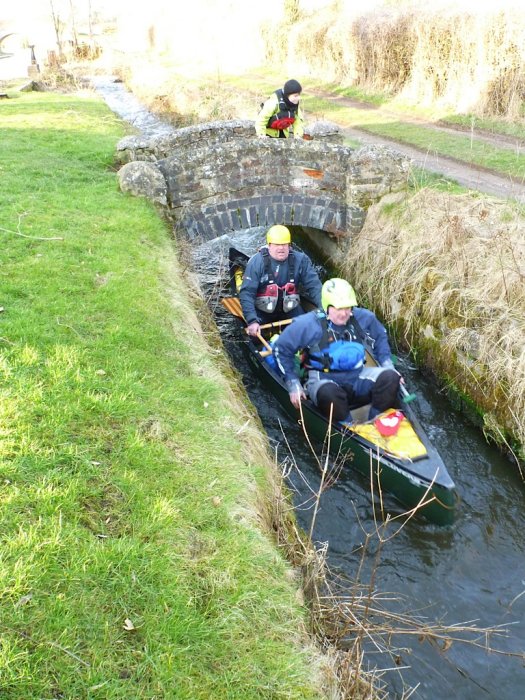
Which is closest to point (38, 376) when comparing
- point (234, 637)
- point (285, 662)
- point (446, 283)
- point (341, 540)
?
point (234, 637)

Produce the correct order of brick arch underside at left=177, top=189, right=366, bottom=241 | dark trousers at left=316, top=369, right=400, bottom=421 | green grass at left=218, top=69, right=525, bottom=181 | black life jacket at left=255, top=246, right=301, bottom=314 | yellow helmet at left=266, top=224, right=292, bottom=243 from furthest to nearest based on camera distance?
green grass at left=218, top=69, right=525, bottom=181
brick arch underside at left=177, top=189, right=366, bottom=241
black life jacket at left=255, top=246, right=301, bottom=314
yellow helmet at left=266, top=224, right=292, bottom=243
dark trousers at left=316, top=369, right=400, bottom=421

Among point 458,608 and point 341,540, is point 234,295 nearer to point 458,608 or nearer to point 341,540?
point 341,540

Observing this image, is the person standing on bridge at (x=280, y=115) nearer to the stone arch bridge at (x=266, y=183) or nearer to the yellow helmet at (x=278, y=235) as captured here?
the stone arch bridge at (x=266, y=183)

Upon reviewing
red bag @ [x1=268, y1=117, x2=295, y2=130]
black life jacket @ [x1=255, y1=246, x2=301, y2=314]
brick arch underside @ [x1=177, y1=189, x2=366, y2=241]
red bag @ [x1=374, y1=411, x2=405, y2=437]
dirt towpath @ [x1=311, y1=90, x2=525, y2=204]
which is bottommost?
red bag @ [x1=374, y1=411, x2=405, y2=437]

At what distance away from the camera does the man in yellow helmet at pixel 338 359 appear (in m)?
5.81

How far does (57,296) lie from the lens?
17.9 feet

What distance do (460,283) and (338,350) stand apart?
6.86 ft

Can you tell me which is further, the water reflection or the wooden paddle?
the wooden paddle

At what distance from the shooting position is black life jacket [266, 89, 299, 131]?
30.9 ft

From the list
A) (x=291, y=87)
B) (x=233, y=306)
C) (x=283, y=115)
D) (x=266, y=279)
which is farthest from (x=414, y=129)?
(x=266, y=279)

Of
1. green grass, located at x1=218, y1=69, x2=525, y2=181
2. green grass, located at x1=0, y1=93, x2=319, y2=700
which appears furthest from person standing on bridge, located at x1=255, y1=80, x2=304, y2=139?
green grass, located at x1=0, y1=93, x2=319, y2=700

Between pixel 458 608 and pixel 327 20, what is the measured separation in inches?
951

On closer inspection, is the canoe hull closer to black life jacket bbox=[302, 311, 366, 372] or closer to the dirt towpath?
black life jacket bbox=[302, 311, 366, 372]

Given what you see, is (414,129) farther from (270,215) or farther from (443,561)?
(443,561)
